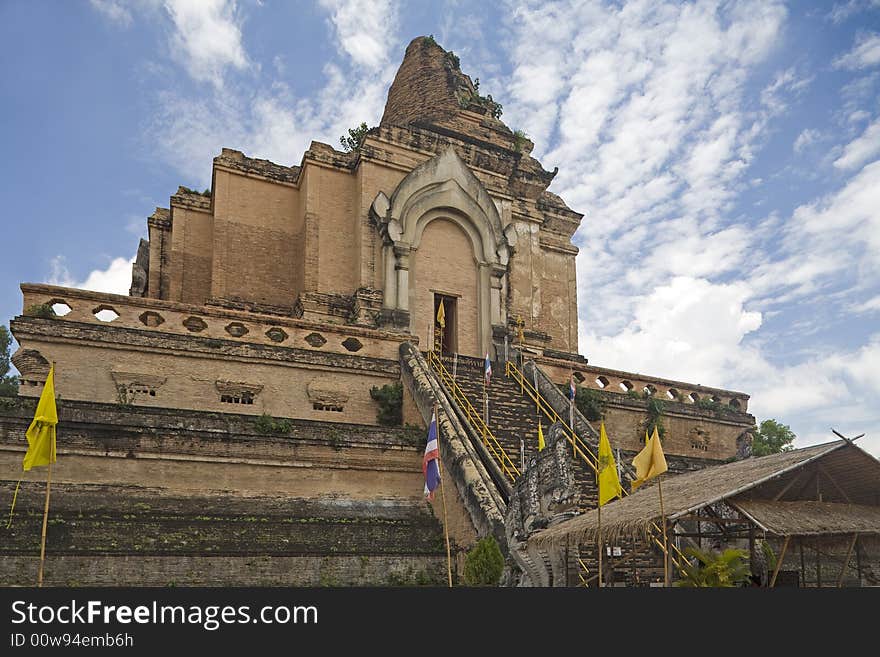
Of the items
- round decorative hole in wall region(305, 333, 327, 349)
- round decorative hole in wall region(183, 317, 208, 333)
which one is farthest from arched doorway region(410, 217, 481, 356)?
round decorative hole in wall region(183, 317, 208, 333)

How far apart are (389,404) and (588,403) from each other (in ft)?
17.5

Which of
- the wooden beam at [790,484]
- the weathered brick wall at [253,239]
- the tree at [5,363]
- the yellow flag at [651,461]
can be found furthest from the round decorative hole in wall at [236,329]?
the tree at [5,363]

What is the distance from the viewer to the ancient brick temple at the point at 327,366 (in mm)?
12695

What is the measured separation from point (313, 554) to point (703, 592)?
6.45m

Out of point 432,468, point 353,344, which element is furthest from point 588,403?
point 432,468

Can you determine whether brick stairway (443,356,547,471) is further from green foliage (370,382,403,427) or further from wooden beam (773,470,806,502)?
wooden beam (773,470,806,502)

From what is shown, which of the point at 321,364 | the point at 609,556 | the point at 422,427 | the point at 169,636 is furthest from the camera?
the point at 321,364

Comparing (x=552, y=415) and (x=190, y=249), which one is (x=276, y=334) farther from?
(x=190, y=249)

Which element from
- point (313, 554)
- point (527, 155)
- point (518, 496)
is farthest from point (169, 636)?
point (527, 155)

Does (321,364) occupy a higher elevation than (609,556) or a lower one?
higher

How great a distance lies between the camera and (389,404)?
59.1 feet

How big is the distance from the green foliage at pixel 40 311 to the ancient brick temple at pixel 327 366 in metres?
0.12

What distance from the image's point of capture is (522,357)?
871 inches

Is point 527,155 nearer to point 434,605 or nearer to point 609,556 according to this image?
point 609,556
